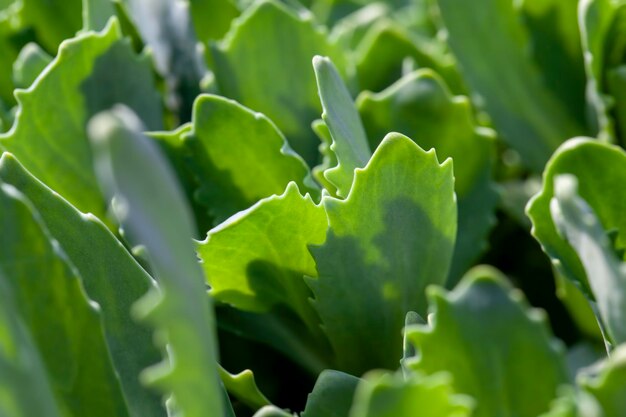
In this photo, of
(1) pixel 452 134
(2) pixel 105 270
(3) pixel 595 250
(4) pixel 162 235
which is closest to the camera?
(4) pixel 162 235

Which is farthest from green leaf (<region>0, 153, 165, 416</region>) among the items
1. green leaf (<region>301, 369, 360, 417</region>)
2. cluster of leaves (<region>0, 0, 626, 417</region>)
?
green leaf (<region>301, 369, 360, 417</region>)

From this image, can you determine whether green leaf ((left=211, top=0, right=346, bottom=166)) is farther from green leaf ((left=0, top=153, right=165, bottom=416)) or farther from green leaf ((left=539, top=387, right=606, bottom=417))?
green leaf ((left=539, top=387, right=606, bottom=417))

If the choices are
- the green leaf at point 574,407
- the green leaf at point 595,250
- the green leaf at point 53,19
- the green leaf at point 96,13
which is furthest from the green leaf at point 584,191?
the green leaf at point 53,19

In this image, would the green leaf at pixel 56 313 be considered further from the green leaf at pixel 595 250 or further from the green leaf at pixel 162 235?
the green leaf at pixel 595 250

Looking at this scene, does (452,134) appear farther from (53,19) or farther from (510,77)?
(53,19)

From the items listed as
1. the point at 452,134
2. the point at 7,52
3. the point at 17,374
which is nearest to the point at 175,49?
the point at 7,52

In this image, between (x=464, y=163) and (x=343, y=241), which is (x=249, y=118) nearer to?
(x=343, y=241)
